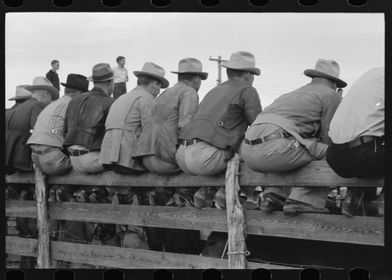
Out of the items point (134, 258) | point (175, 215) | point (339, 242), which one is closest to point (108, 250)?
point (134, 258)

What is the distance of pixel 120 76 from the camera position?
9805 mm

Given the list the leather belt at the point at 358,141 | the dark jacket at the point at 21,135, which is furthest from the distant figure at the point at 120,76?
the leather belt at the point at 358,141

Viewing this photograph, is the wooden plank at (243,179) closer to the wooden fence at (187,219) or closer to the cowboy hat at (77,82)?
the wooden fence at (187,219)

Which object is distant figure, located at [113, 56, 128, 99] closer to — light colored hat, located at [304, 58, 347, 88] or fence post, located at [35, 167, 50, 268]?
fence post, located at [35, 167, 50, 268]

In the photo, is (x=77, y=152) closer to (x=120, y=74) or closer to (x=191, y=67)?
(x=120, y=74)

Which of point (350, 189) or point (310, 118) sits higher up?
point (310, 118)

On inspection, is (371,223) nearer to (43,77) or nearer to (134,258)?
(134,258)

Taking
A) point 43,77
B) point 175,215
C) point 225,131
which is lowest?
point 175,215

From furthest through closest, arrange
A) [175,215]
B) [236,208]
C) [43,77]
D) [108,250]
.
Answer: [43,77]
[108,250]
[175,215]
[236,208]

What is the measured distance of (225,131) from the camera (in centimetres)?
→ 716

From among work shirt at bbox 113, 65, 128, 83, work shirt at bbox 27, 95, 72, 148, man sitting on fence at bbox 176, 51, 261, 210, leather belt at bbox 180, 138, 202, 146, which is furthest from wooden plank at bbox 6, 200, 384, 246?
work shirt at bbox 113, 65, 128, 83

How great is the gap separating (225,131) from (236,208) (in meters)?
0.73

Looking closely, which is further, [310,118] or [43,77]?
[43,77]

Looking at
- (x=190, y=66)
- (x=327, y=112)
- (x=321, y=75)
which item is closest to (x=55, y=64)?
(x=190, y=66)
